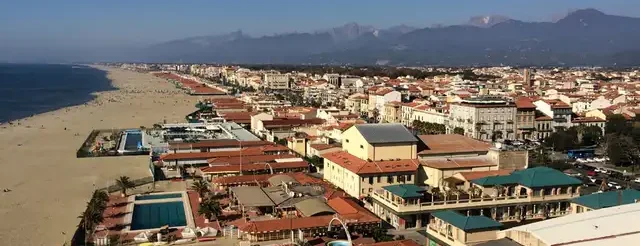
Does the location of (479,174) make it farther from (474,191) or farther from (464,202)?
(464,202)

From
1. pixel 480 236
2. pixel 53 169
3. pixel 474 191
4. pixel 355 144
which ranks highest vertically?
pixel 355 144

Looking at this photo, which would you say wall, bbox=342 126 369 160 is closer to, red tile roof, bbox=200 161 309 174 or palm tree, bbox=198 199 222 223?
red tile roof, bbox=200 161 309 174

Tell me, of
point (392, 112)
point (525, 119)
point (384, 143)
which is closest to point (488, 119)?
point (525, 119)

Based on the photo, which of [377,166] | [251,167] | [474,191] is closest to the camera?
[474,191]

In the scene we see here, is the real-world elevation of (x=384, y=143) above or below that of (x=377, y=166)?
above

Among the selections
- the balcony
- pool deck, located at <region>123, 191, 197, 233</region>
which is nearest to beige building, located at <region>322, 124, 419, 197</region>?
the balcony

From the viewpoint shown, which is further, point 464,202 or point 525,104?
point 525,104

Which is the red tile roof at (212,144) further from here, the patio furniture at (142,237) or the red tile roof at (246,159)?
the patio furniture at (142,237)
